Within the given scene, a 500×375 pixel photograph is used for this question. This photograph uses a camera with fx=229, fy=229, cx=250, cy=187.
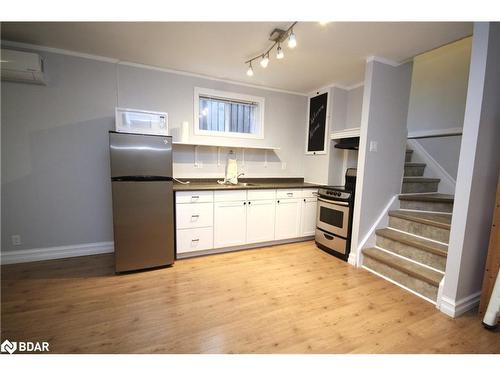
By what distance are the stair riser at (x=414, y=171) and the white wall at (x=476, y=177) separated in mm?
1629

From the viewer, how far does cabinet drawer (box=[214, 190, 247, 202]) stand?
2.95m

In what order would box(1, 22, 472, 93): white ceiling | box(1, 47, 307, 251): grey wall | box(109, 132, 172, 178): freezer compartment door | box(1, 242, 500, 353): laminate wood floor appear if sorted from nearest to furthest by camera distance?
box(1, 242, 500, 353): laminate wood floor, box(1, 22, 472, 93): white ceiling, box(109, 132, 172, 178): freezer compartment door, box(1, 47, 307, 251): grey wall

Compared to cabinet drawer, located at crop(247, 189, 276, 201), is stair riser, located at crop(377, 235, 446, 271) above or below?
below

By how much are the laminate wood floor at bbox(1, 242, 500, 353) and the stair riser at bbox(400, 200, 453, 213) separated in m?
1.14

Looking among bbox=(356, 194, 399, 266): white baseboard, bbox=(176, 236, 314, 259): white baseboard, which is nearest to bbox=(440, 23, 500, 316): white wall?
bbox=(356, 194, 399, 266): white baseboard

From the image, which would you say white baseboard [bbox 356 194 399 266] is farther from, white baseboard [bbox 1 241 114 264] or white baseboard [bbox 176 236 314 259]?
white baseboard [bbox 1 241 114 264]

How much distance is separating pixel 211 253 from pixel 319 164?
2274mm

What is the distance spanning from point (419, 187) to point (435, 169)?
0.53 m

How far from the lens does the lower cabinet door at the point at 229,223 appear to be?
9.82ft

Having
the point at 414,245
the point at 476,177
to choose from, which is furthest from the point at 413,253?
the point at 476,177
